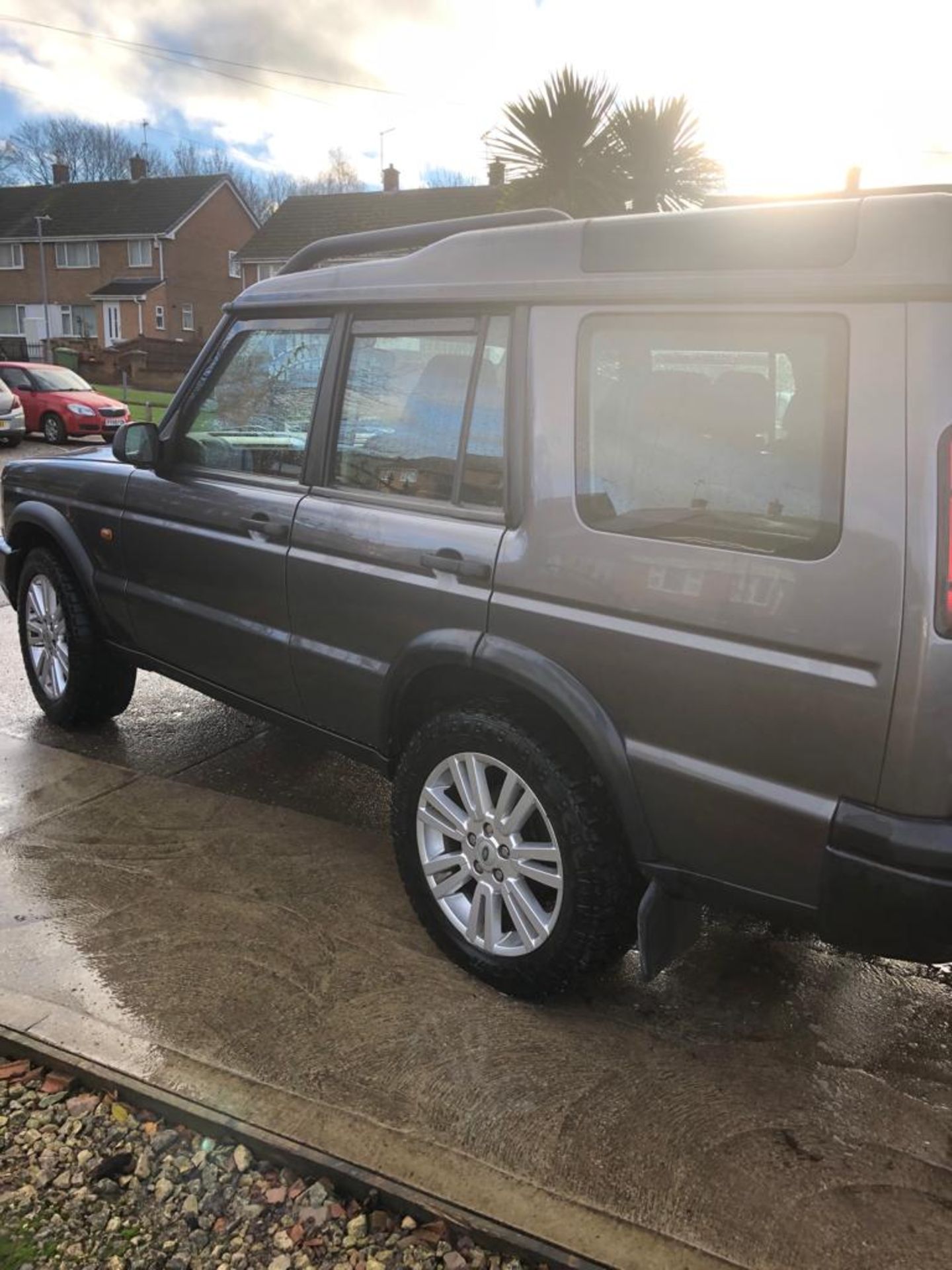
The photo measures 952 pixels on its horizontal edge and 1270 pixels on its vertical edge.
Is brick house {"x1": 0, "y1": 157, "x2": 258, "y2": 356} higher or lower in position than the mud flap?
higher

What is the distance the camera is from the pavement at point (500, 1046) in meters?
2.16

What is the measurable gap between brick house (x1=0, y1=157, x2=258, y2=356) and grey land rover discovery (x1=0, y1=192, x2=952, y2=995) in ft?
→ 144

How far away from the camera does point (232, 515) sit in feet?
11.9

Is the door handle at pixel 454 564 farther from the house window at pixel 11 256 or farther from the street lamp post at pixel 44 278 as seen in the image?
the house window at pixel 11 256

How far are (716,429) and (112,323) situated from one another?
164 feet

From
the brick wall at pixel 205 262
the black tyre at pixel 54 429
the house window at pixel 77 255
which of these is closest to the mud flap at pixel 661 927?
the black tyre at pixel 54 429

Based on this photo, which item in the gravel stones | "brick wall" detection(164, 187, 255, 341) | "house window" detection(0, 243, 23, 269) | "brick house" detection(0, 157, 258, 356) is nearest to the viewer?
the gravel stones

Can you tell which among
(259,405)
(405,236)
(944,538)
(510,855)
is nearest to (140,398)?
(259,405)

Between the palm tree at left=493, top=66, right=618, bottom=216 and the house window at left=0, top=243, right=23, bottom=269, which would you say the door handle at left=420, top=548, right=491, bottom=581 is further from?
the house window at left=0, top=243, right=23, bottom=269

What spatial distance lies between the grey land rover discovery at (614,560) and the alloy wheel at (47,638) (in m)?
1.35

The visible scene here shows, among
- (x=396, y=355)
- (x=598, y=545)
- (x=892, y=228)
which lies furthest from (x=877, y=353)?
(x=396, y=355)

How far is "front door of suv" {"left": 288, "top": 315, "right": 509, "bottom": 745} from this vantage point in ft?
9.24

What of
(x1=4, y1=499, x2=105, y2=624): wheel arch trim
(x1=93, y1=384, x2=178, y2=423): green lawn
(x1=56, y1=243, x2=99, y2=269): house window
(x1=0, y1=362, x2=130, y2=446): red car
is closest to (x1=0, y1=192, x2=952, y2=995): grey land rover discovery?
(x1=4, y1=499, x2=105, y2=624): wheel arch trim

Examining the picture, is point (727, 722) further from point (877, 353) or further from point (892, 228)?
point (892, 228)
